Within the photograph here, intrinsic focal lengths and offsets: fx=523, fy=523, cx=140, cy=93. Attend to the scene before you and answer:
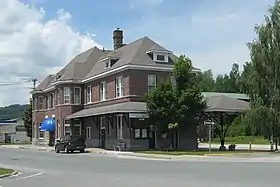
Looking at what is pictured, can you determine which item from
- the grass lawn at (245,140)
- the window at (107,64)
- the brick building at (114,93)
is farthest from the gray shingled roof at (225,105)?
the grass lawn at (245,140)

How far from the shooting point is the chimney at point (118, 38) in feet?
209

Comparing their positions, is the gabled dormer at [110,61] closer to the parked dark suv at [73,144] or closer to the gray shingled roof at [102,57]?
the gray shingled roof at [102,57]

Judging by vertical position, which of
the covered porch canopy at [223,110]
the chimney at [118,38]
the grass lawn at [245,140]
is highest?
the chimney at [118,38]

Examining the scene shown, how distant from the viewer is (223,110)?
48469 millimetres

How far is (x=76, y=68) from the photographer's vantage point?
207 feet

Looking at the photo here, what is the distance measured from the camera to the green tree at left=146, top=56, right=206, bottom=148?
46.2 metres

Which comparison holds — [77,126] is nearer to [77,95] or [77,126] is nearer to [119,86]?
[77,95]

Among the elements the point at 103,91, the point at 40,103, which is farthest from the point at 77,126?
the point at 40,103

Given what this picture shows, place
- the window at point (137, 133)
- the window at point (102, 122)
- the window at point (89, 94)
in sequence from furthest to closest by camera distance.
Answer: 1. the window at point (89, 94)
2. the window at point (102, 122)
3. the window at point (137, 133)

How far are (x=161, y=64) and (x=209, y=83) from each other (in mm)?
74994

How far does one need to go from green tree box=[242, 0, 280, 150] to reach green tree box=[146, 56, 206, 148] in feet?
16.3

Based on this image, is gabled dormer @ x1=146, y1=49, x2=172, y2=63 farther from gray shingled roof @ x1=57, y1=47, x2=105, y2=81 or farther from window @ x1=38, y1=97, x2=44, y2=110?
window @ x1=38, y1=97, x2=44, y2=110

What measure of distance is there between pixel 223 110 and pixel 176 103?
505 centimetres

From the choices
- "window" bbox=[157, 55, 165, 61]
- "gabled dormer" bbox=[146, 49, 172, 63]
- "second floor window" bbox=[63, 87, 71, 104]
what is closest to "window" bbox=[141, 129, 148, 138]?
"gabled dormer" bbox=[146, 49, 172, 63]
